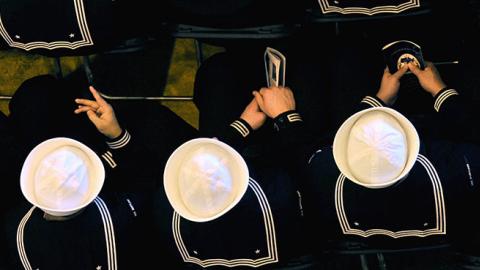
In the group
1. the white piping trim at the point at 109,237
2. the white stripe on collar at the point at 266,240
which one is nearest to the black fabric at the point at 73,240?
the white piping trim at the point at 109,237

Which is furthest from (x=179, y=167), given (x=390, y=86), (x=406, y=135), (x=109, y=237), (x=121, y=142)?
(x=390, y=86)

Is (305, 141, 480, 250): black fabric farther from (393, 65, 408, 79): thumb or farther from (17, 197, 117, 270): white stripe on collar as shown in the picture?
(17, 197, 117, 270): white stripe on collar

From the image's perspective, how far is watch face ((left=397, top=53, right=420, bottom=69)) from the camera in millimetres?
1759

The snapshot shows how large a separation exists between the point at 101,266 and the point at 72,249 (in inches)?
3.0

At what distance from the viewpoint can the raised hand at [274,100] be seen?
1.77m

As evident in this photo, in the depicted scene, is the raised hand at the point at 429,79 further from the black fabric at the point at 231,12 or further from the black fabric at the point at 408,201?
the black fabric at the point at 231,12

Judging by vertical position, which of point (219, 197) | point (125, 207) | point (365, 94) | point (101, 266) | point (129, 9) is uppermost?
point (129, 9)

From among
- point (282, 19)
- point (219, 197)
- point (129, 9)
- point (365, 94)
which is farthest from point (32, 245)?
point (365, 94)

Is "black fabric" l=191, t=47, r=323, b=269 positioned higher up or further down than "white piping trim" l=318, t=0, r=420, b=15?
further down

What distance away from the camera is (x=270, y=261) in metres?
1.56

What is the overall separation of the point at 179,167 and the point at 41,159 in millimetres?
326

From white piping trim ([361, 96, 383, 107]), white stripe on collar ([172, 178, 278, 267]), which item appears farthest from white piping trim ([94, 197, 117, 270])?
white piping trim ([361, 96, 383, 107])

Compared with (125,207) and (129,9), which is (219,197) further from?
(129,9)

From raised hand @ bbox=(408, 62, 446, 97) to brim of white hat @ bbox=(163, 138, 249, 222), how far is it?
0.56 meters
